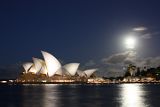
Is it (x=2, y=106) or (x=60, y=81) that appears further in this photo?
(x=60, y=81)

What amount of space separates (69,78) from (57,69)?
26279 millimetres

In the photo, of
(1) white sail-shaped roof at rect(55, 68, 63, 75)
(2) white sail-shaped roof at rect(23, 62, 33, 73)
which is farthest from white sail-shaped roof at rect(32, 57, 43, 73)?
(1) white sail-shaped roof at rect(55, 68, 63, 75)

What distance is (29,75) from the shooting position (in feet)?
634

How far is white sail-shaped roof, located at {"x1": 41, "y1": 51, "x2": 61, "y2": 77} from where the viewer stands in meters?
157

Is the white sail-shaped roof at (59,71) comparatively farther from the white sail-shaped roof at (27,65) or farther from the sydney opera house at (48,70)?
the white sail-shaped roof at (27,65)

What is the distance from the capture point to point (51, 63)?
163500 millimetres

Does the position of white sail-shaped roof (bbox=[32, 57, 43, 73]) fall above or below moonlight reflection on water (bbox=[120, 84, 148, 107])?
above

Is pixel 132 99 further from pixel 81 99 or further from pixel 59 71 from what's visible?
pixel 59 71

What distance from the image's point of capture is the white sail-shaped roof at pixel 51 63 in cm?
15700

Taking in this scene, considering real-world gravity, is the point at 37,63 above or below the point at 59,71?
above

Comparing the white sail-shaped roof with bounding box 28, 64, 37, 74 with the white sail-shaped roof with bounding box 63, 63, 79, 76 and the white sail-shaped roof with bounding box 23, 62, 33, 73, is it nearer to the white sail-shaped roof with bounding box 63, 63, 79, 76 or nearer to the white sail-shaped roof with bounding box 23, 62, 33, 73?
the white sail-shaped roof with bounding box 23, 62, 33, 73

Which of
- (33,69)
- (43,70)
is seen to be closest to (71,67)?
(43,70)

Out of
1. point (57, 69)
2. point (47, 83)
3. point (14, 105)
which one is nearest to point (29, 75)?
point (47, 83)

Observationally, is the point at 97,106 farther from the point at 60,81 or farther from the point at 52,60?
the point at 60,81
